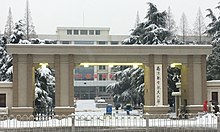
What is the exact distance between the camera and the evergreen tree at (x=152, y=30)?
3897 centimetres

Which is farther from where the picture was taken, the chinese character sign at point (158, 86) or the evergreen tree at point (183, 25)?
the evergreen tree at point (183, 25)

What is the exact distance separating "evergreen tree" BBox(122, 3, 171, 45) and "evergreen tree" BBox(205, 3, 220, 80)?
4475mm

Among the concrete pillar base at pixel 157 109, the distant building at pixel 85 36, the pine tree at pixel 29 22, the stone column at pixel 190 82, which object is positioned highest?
the distant building at pixel 85 36

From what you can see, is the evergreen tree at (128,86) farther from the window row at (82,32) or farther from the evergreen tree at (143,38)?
the window row at (82,32)

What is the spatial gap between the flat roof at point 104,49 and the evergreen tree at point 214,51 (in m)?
12.3

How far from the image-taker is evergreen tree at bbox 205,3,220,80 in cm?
3888

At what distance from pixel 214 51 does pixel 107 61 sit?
1736 centimetres

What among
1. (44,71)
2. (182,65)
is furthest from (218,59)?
(44,71)

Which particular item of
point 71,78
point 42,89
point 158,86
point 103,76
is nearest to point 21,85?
point 71,78

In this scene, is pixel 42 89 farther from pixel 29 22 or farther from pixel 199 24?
pixel 199 24

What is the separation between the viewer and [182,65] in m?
27.8

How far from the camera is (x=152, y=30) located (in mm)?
39344

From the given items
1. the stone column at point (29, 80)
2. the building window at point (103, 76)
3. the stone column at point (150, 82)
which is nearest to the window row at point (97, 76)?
the building window at point (103, 76)

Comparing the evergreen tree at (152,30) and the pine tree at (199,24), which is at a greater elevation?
the pine tree at (199,24)
